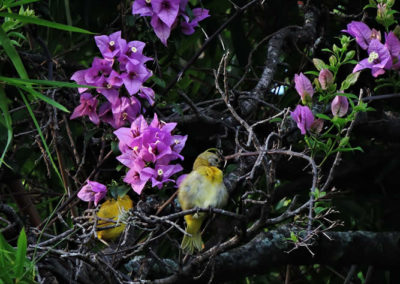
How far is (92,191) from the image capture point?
5.86 feet

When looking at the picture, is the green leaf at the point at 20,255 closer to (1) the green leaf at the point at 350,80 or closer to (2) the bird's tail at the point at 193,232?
(2) the bird's tail at the point at 193,232

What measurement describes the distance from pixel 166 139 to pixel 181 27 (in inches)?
19.0

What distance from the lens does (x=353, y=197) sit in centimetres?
262

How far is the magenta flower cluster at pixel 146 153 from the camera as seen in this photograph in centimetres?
166

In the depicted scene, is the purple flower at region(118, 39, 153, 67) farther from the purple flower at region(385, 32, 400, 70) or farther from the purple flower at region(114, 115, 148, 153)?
the purple flower at region(385, 32, 400, 70)

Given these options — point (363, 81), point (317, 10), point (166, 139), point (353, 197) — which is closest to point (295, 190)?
point (353, 197)

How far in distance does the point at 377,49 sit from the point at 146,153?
0.66 meters

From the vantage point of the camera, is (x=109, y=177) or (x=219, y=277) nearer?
(x=219, y=277)

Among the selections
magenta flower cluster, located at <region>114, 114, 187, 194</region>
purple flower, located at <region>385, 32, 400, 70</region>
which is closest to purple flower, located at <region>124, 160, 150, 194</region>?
magenta flower cluster, located at <region>114, 114, 187, 194</region>

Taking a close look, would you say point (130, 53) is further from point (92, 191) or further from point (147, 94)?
point (92, 191)

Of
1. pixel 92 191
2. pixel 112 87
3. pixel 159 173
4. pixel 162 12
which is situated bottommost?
pixel 92 191

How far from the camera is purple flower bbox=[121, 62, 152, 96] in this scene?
5.74ft

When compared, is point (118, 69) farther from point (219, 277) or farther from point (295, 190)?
point (295, 190)

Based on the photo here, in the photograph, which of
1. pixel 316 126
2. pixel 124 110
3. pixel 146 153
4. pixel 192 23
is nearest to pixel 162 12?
pixel 192 23
